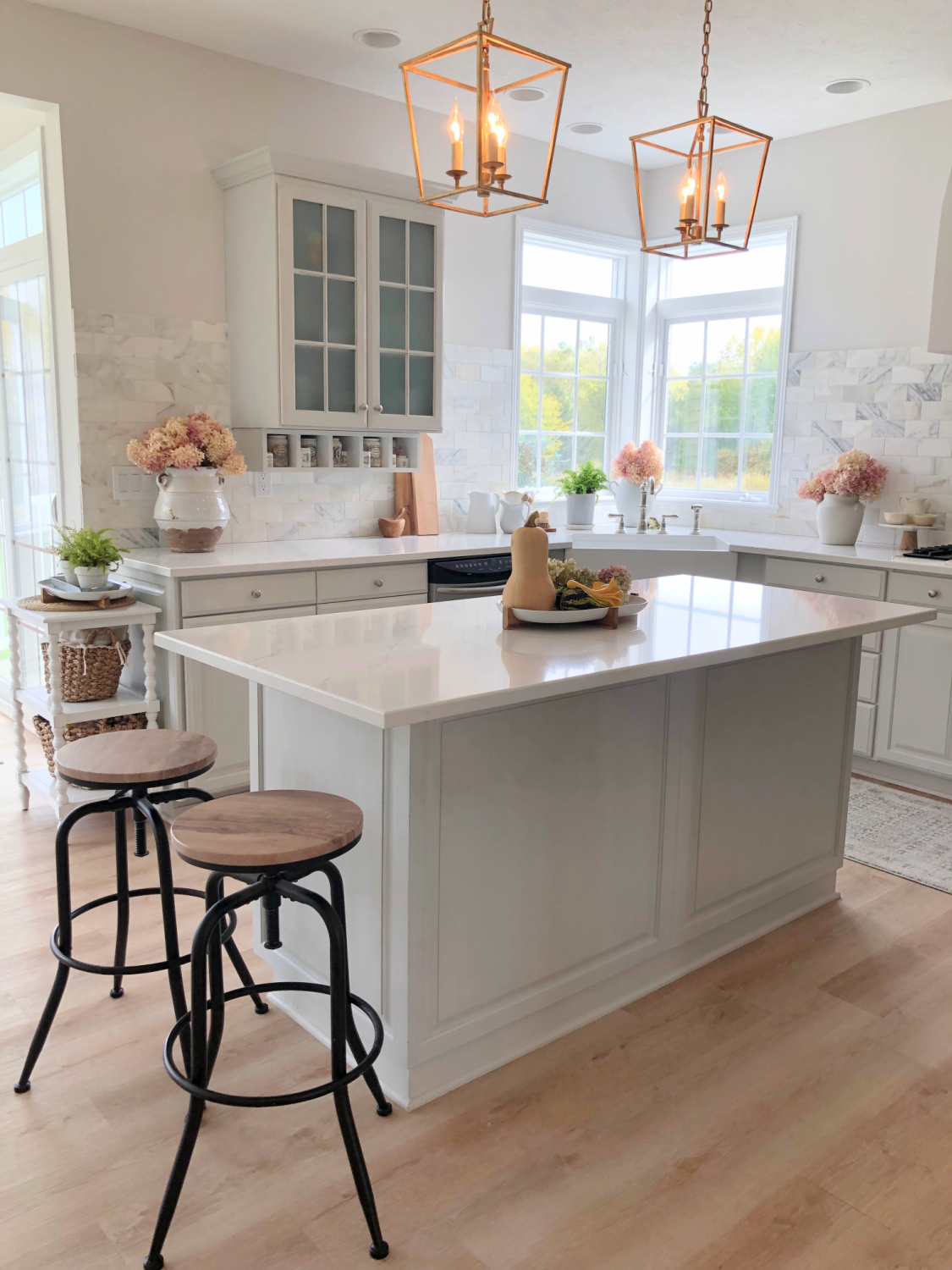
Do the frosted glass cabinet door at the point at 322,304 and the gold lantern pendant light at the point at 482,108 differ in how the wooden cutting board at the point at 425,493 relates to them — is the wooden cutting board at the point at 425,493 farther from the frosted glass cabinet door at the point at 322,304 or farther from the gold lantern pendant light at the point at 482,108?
the gold lantern pendant light at the point at 482,108

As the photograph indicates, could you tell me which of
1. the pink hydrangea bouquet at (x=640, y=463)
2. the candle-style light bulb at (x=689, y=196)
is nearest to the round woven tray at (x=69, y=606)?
the candle-style light bulb at (x=689, y=196)

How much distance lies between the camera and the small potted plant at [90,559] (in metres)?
3.57

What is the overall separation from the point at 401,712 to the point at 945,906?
2294mm

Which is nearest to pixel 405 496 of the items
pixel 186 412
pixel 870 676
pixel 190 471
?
pixel 186 412

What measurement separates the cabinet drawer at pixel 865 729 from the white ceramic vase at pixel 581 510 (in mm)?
1790

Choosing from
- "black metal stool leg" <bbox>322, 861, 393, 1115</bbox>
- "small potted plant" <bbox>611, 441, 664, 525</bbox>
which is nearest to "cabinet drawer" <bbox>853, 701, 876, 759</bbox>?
"small potted plant" <bbox>611, 441, 664, 525</bbox>

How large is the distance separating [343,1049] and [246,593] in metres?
2.24

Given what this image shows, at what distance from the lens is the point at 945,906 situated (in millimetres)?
3162

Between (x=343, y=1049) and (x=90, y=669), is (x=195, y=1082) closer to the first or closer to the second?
A: (x=343, y=1049)

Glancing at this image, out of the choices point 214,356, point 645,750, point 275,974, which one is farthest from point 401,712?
point 214,356

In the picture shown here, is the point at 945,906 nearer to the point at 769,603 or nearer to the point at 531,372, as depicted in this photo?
the point at 769,603

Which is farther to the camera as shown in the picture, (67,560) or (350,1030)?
(67,560)

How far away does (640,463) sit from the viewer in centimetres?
547

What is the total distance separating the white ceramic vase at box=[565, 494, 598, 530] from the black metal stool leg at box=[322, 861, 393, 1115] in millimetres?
3736
